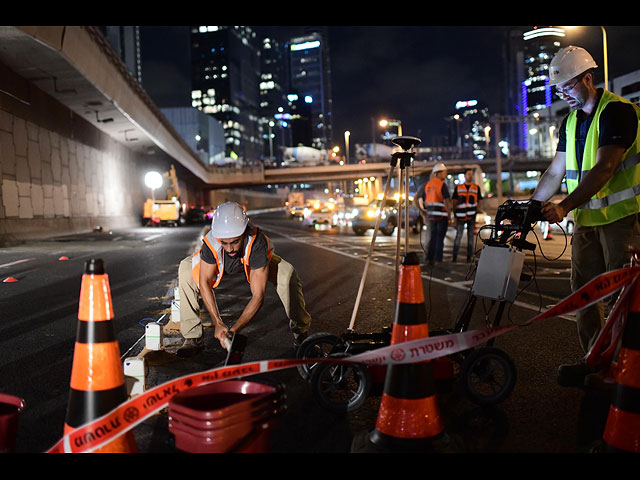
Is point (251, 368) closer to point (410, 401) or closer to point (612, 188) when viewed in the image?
point (410, 401)

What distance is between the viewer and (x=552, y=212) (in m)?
3.73

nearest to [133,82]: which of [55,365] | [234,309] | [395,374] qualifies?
[234,309]

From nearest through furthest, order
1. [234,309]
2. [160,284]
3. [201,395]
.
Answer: [201,395], [234,309], [160,284]

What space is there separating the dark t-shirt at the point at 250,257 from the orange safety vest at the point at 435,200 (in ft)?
25.8

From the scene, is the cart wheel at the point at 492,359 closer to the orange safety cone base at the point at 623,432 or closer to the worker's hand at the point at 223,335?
the orange safety cone base at the point at 623,432

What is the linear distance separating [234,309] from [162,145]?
141 ft

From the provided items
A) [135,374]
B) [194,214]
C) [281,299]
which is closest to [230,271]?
[281,299]

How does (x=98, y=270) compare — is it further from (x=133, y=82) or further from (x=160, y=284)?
(x=133, y=82)

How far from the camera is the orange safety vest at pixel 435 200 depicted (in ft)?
39.8

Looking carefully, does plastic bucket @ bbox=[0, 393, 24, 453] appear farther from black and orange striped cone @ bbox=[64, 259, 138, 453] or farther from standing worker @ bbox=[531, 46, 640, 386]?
standing worker @ bbox=[531, 46, 640, 386]

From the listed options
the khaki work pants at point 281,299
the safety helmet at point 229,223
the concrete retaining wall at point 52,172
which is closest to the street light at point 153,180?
the concrete retaining wall at point 52,172

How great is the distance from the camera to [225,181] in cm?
8294

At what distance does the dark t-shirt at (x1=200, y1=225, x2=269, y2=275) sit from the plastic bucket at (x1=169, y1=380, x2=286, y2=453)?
67.5 inches

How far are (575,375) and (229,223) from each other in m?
2.69
